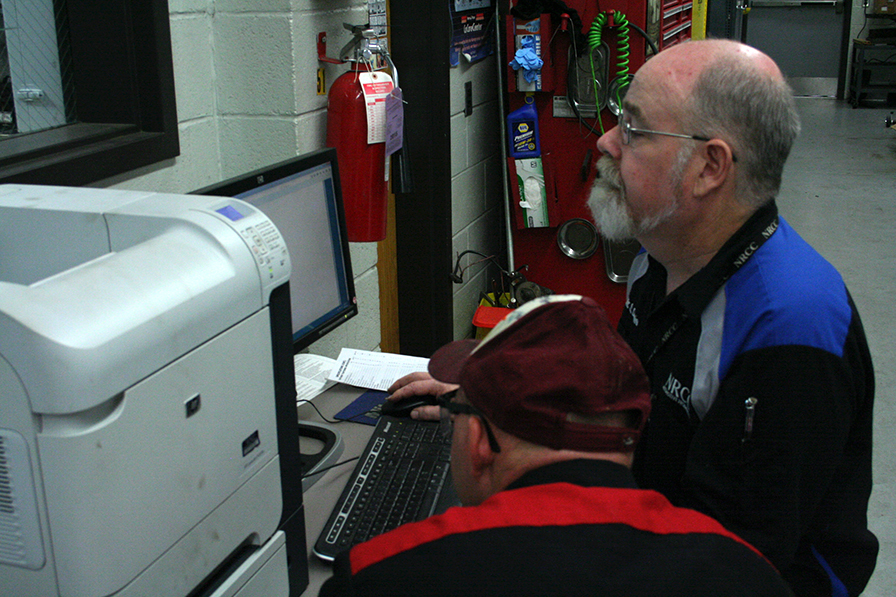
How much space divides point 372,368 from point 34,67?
949 mm

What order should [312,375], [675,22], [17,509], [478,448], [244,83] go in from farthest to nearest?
[675,22], [244,83], [312,375], [478,448], [17,509]

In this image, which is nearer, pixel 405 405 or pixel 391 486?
pixel 391 486

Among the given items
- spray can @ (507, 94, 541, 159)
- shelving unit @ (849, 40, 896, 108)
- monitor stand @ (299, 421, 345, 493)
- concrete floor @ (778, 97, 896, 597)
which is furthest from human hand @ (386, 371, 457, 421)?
shelving unit @ (849, 40, 896, 108)

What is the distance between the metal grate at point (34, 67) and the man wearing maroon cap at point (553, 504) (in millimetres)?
1209

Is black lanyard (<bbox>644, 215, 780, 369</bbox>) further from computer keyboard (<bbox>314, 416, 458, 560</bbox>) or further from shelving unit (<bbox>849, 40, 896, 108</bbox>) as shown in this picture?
shelving unit (<bbox>849, 40, 896, 108</bbox>)

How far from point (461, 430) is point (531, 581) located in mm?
253

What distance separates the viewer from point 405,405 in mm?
1630

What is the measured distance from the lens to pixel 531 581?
72 centimetres

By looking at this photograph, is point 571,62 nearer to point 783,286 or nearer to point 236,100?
point 236,100

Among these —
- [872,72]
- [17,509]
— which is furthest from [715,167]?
[872,72]

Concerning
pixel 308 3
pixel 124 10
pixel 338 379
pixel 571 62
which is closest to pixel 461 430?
pixel 338 379

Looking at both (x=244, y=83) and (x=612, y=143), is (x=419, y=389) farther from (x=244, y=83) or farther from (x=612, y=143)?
(x=244, y=83)

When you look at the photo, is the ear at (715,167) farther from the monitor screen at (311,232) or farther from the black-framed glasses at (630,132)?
the monitor screen at (311,232)

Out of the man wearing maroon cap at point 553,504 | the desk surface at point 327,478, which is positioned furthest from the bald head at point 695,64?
the desk surface at point 327,478
